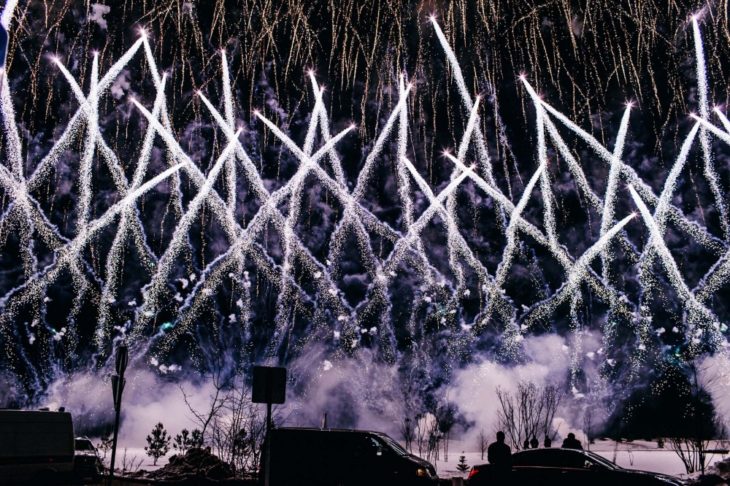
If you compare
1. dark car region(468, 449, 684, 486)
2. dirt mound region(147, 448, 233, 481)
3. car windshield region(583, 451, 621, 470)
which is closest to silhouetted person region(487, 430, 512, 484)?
dark car region(468, 449, 684, 486)

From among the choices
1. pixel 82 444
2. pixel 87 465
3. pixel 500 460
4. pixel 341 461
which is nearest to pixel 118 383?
pixel 341 461

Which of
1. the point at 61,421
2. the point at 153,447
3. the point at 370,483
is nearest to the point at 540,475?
the point at 370,483

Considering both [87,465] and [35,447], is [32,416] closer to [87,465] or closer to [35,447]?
[35,447]

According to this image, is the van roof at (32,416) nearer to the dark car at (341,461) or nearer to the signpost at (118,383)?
the signpost at (118,383)

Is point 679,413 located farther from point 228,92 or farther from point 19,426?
point 19,426

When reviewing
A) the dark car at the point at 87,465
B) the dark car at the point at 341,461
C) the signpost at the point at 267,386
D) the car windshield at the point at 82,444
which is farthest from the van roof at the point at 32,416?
the car windshield at the point at 82,444

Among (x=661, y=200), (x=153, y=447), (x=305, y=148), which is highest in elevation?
(x=305, y=148)

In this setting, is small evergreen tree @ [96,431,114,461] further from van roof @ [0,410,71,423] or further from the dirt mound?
van roof @ [0,410,71,423]

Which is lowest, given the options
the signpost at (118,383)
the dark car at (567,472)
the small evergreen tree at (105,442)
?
the small evergreen tree at (105,442)
